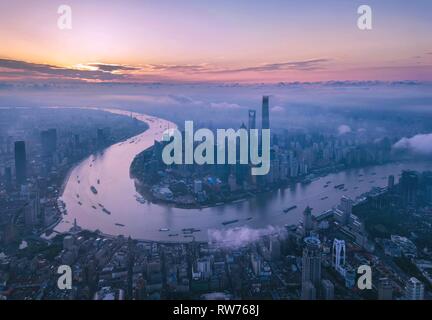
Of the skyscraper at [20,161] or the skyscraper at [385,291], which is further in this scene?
the skyscraper at [20,161]

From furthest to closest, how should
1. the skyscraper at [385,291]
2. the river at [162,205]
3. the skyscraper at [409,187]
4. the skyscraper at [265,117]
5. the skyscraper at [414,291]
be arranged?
1. the skyscraper at [265,117]
2. the skyscraper at [409,187]
3. the river at [162,205]
4. the skyscraper at [414,291]
5. the skyscraper at [385,291]

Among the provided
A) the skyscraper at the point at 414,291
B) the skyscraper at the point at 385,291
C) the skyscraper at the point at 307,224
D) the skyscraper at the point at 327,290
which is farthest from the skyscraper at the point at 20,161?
the skyscraper at the point at 414,291

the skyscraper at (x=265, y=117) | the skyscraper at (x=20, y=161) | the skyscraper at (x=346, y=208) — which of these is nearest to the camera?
the skyscraper at (x=346, y=208)

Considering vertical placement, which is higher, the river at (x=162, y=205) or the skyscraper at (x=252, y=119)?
the skyscraper at (x=252, y=119)

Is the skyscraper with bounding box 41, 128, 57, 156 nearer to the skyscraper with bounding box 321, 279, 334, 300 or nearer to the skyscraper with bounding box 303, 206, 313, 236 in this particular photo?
the skyscraper with bounding box 303, 206, 313, 236

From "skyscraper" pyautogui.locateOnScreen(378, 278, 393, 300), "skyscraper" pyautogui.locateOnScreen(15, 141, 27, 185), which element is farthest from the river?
"skyscraper" pyautogui.locateOnScreen(378, 278, 393, 300)

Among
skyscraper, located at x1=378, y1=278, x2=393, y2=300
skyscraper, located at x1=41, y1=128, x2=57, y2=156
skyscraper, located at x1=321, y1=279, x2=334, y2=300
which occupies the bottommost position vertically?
skyscraper, located at x1=321, y1=279, x2=334, y2=300

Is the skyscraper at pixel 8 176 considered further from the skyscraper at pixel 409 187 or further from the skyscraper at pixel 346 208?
the skyscraper at pixel 409 187
